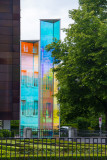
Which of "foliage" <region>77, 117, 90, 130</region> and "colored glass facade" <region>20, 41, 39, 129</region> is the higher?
"colored glass facade" <region>20, 41, 39, 129</region>

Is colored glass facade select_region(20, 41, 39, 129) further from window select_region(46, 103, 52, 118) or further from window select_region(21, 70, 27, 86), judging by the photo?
window select_region(46, 103, 52, 118)

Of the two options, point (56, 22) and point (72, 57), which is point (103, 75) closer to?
point (72, 57)

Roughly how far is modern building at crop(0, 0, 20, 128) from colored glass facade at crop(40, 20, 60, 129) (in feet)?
6.61

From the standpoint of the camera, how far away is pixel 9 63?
2900 centimetres

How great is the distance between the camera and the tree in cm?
2548

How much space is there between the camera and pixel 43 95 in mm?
29562

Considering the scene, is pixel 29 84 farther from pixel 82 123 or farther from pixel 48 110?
pixel 82 123

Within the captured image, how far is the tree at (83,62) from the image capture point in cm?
2548

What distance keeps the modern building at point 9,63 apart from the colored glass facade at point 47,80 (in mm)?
2015

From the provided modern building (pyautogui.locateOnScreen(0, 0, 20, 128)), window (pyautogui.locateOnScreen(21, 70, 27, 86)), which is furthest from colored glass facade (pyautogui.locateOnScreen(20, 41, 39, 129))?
modern building (pyautogui.locateOnScreen(0, 0, 20, 128))

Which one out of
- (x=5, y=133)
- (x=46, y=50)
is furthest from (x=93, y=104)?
(x=5, y=133)

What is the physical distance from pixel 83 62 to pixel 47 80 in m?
4.64

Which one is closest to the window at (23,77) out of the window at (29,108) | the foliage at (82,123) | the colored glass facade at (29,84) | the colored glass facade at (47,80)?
the colored glass facade at (29,84)

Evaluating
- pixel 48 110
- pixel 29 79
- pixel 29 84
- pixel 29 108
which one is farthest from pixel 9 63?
pixel 48 110
